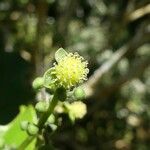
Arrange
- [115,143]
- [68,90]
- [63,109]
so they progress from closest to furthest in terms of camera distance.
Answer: [68,90] < [63,109] < [115,143]

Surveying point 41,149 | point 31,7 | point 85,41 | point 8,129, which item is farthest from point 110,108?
point 41,149

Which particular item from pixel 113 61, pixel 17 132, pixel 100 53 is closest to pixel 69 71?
pixel 17 132

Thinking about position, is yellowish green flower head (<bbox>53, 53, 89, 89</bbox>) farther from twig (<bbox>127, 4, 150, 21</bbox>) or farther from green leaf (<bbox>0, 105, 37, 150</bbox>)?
twig (<bbox>127, 4, 150, 21</bbox>)

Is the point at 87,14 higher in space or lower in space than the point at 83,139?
higher

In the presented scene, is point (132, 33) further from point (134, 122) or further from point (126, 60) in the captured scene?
point (134, 122)

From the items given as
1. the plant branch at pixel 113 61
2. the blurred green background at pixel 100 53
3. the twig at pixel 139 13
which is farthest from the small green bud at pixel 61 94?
the twig at pixel 139 13

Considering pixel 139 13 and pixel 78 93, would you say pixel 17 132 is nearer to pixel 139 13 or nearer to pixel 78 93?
pixel 78 93
